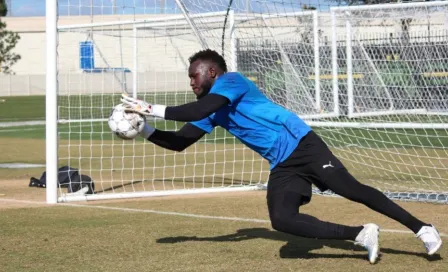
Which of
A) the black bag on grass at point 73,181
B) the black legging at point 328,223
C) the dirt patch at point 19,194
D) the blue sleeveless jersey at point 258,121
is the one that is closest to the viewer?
the black legging at point 328,223

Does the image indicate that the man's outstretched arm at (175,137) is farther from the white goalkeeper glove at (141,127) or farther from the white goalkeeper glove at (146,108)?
the white goalkeeper glove at (146,108)

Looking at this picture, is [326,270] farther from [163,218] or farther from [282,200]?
[163,218]

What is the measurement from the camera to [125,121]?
301 inches

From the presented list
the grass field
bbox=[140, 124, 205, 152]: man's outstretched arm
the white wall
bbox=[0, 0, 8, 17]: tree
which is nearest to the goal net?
the white wall

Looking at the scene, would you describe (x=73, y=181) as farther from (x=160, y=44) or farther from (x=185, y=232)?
(x=160, y=44)

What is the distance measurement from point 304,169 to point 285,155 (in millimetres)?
187

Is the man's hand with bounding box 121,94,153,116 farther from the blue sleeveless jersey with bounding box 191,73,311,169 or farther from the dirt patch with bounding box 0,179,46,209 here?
the dirt patch with bounding box 0,179,46,209

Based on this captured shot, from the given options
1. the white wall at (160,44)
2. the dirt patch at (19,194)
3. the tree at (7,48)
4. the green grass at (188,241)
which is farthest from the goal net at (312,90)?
the tree at (7,48)

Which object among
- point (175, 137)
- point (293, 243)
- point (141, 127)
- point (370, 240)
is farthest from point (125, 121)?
point (370, 240)

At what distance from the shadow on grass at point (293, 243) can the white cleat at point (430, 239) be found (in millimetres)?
232

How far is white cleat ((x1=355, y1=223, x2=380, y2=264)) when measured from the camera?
7.02 meters

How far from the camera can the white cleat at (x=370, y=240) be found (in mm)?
7023

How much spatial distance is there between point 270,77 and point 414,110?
3818 millimetres

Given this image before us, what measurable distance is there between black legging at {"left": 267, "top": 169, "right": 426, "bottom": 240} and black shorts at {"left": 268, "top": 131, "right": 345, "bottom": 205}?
0.05m
